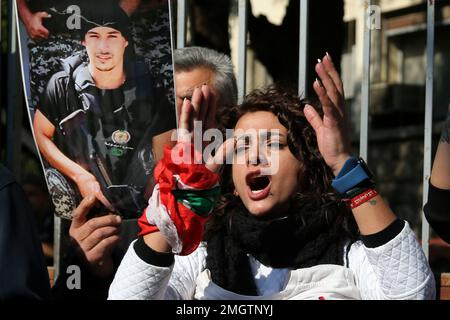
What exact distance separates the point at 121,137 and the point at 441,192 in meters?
1.16

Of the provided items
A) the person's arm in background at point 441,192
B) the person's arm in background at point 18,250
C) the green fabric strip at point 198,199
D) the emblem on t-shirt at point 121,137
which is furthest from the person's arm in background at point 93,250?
the person's arm in background at point 441,192

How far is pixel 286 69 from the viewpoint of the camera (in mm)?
5168

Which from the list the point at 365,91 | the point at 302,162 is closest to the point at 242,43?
the point at 365,91

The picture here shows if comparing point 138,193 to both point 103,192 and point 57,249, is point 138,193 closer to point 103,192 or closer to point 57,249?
point 103,192

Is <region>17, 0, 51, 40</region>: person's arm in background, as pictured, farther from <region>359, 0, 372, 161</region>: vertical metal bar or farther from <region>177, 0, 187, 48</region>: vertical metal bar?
<region>359, 0, 372, 161</region>: vertical metal bar

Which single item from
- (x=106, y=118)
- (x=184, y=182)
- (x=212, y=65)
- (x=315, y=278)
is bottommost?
(x=315, y=278)

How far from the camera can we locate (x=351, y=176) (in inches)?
100

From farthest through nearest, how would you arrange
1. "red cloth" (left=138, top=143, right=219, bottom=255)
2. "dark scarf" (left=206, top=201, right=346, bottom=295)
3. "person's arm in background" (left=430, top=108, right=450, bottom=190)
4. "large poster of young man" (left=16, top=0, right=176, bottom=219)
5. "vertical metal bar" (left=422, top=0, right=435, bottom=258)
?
"large poster of young man" (left=16, top=0, right=176, bottom=219), "vertical metal bar" (left=422, top=0, right=435, bottom=258), "dark scarf" (left=206, top=201, right=346, bottom=295), "red cloth" (left=138, top=143, right=219, bottom=255), "person's arm in background" (left=430, top=108, right=450, bottom=190)

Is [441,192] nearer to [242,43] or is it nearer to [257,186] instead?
[257,186]

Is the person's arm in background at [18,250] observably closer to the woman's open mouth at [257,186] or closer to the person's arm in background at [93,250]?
the woman's open mouth at [257,186]

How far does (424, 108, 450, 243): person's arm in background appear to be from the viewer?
232cm

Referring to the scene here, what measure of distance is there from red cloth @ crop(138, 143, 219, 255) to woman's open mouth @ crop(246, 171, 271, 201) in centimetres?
26

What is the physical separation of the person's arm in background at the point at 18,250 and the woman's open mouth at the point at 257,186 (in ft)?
2.65

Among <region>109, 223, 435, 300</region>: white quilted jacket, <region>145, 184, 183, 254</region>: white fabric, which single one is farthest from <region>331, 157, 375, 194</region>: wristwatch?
<region>145, 184, 183, 254</region>: white fabric
